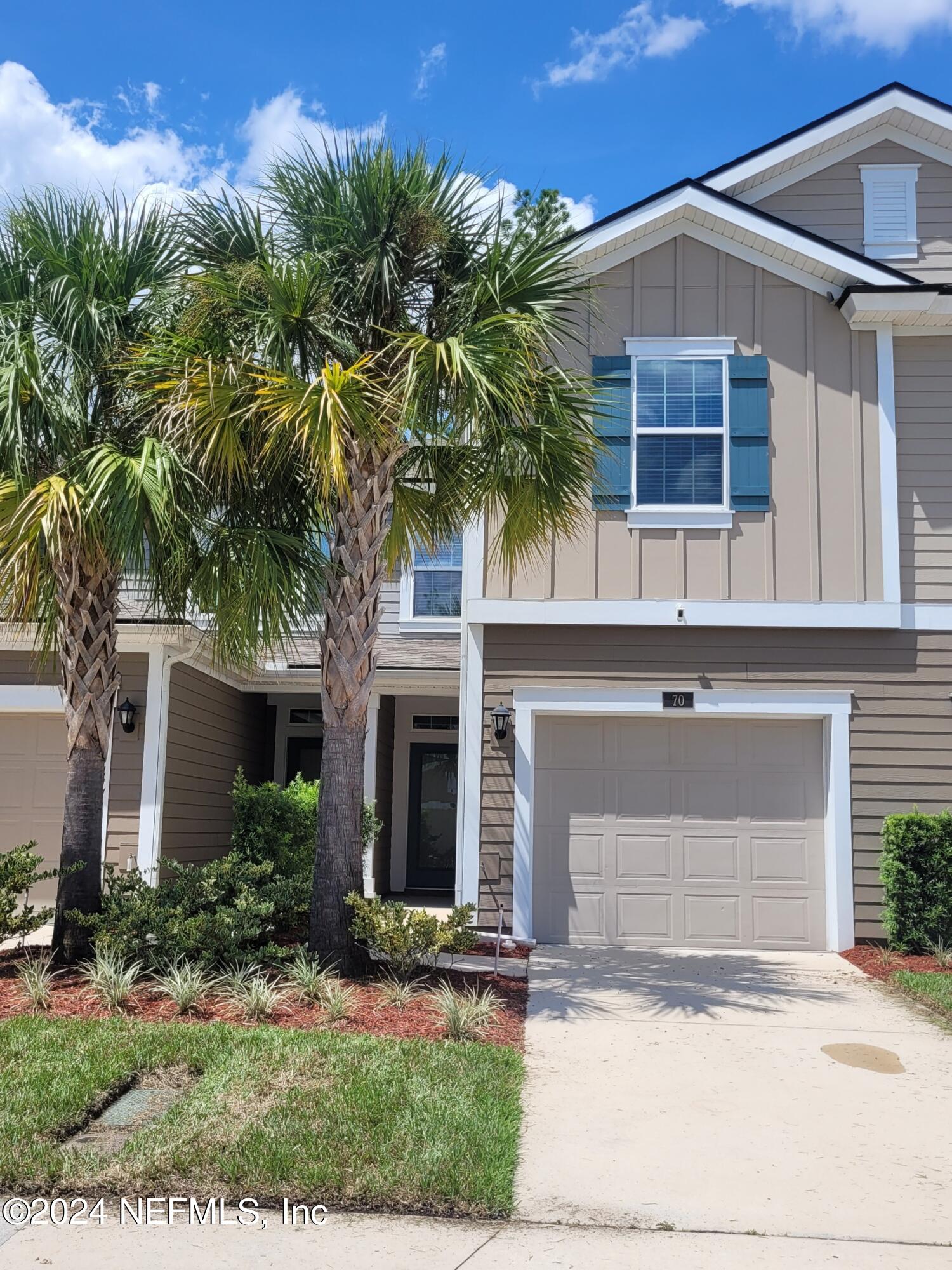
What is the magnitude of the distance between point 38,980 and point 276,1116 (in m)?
2.90

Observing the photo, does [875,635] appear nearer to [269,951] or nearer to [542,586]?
[542,586]

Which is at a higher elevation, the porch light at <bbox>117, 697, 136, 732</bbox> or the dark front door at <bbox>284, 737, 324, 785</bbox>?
the porch light at <bbox>117, 697, 136, 732</bbox>

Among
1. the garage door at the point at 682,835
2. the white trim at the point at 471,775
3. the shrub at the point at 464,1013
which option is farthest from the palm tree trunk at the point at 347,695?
the garage door at the point at 682,835

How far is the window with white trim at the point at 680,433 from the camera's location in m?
11.0

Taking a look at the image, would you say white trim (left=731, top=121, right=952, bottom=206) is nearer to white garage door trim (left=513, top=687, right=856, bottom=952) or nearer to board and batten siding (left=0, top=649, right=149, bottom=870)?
white garage door trim (left=513, top=687, right=856, bottom=952)

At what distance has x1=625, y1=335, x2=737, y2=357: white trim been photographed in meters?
11.1

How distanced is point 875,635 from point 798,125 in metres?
5.64

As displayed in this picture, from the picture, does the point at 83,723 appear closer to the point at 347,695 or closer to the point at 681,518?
the point at 347,695

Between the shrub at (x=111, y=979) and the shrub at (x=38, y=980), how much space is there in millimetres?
272

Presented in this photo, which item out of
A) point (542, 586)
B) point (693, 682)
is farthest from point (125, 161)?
point (693, 682)

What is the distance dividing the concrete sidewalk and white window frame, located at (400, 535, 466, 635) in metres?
10.9

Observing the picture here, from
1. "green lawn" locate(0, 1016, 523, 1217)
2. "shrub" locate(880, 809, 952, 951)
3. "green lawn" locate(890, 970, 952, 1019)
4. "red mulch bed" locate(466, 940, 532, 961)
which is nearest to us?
"green lawn" locate(0, 1016, 523, 1217)

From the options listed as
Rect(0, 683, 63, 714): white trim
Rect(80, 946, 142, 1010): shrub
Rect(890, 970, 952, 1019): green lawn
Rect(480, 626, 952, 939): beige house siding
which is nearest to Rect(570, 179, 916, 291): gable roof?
Rect(480, 626, 952, 939): beige house siding

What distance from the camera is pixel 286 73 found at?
10.5m
